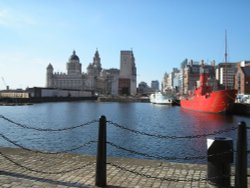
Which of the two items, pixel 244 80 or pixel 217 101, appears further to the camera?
pixel 244 80

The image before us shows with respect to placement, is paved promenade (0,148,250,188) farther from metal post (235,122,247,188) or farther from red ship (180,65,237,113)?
red ship (180,65,237,113)

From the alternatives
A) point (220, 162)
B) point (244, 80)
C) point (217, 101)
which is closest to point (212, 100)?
point (217, 101)

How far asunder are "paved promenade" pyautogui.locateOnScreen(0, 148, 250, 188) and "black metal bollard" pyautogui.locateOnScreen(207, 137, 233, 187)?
0.37 meters

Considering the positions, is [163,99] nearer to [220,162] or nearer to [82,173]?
[82,173]

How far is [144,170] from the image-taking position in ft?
32.1

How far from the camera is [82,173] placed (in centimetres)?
944

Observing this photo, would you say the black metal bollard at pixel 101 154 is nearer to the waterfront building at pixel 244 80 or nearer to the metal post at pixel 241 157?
the metal post at pixel 241 157

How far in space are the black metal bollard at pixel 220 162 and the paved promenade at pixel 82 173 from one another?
373 mm

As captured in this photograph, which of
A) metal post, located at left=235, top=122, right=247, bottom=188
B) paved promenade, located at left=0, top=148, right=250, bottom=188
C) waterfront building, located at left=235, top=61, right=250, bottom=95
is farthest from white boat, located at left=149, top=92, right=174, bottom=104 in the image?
metal post, located at left=235, top=122, right=247, bottom=188

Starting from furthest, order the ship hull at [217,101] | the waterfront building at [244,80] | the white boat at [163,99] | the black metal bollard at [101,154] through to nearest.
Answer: the waterfront building at [244,80] → the white boat at [163,99] → the ship hull at [217,101] → the black metal bollard at [101,154]

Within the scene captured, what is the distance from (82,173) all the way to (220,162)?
3.59 meters

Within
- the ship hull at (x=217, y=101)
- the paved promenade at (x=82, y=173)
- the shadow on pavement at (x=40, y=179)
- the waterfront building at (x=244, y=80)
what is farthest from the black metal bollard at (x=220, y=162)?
the waterfront building at (x=244, y=80)

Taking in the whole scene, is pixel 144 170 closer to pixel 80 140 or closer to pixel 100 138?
pixel 100 138

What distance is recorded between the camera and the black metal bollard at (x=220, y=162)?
802cm
